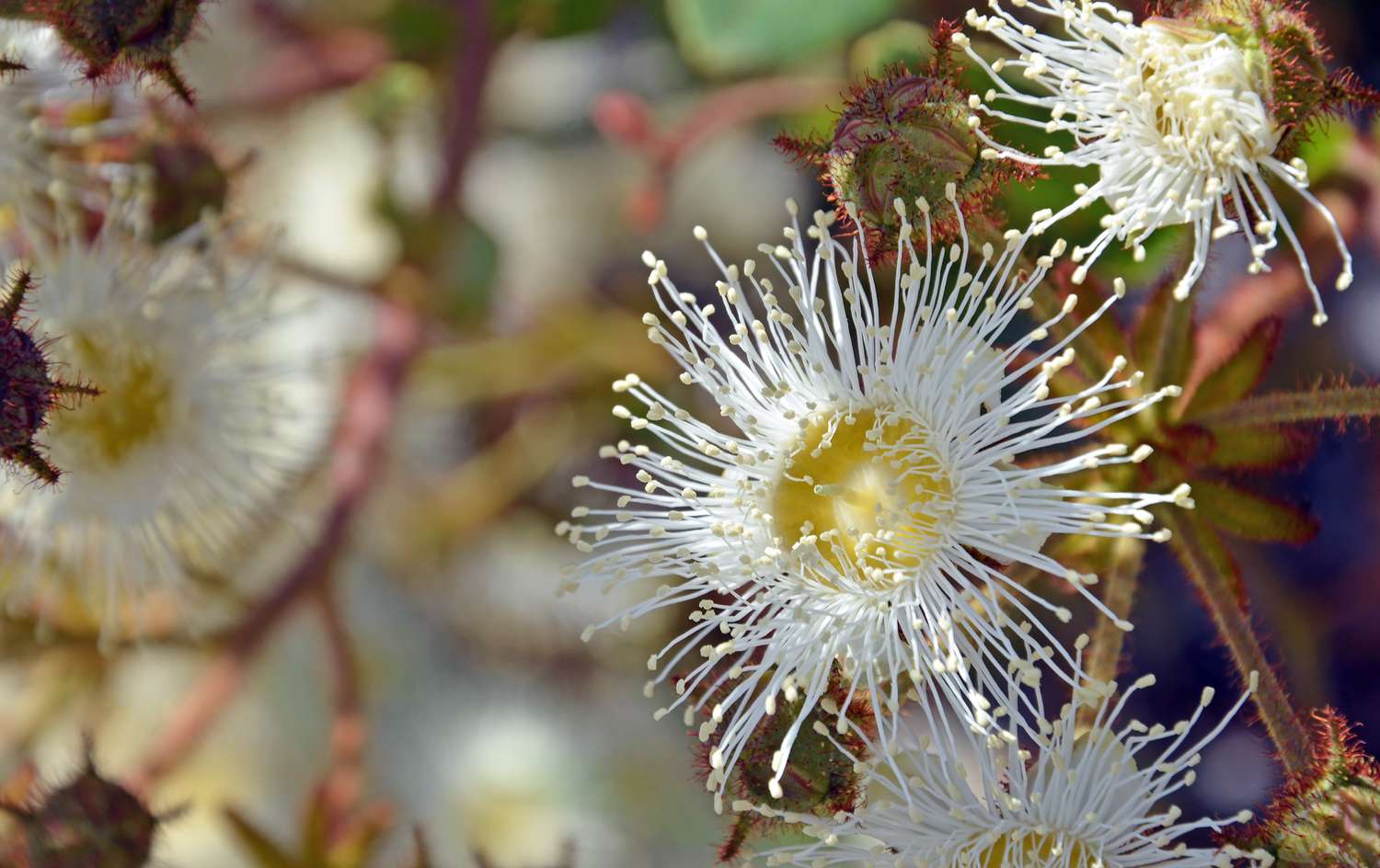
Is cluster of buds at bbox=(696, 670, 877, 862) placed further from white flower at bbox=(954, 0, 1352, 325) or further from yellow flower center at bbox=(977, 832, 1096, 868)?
white flower at bbox=(954, 0, 1352, 325)

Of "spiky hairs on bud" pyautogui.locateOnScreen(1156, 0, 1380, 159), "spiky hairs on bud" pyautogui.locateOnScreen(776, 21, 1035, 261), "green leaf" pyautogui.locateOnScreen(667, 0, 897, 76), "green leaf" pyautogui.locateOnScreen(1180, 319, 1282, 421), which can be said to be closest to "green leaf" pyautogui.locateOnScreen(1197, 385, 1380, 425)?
"green leaf" pyautogui.locateOnScreen(1180, 319, 1282, 421)

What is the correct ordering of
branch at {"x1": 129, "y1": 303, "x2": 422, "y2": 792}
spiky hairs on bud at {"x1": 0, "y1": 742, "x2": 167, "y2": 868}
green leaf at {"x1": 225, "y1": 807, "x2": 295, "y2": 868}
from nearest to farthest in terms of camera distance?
spiky hairs on bud at {"x1": 0, "y1": 742, "x2": 167, "y2": 868} < green leaf at {"x1": 225, "y1": 807, "x2": 295, "y2": 868} < branch at {"x1": 129, "y1": 303, "x2": 422, "y2": 792}

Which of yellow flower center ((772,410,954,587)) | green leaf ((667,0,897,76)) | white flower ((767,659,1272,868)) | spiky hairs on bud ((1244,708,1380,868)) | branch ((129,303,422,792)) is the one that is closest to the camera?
spiky hairs on bud ((1244,708,1380,868))

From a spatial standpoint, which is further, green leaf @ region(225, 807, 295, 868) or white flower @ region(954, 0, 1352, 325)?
green leaf @ region(225, 807, 295, 868)

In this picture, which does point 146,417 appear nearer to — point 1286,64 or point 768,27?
point 768,27

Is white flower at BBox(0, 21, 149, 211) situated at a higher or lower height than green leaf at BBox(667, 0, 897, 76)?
lower

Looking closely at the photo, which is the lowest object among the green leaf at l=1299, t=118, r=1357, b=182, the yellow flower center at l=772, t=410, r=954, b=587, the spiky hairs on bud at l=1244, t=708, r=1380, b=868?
the spiky hairs on bud at l=1244, t=708, r=1380, b=868
